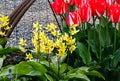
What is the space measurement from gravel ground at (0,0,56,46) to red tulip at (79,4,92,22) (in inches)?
121

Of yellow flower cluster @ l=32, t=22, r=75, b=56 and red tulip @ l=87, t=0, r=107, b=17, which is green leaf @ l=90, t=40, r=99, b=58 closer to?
red tulip @ l=87, t=0, r=107, b=17

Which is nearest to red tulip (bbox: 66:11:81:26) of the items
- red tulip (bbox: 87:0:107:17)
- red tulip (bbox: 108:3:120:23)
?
red tulip (bbox: 87:0:107:17)

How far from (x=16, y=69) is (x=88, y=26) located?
0.82 meters

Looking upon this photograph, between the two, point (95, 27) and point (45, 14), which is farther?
point (45, 14)

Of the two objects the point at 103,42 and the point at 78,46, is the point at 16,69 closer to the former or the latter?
the point at 78,46

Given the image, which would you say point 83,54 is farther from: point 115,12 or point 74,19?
point 115,12

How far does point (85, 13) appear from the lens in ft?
11.2

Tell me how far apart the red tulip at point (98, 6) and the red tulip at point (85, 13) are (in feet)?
0.17

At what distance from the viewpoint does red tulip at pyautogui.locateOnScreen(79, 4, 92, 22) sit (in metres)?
3.42

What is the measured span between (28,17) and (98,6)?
464 cm

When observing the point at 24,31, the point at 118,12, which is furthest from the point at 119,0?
the point at 24,31

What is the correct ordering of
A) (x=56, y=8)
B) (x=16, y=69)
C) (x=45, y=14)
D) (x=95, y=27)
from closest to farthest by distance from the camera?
1. (x=16, y=69)
2. (x=56, y=8)
3. (x=95, y=27)
4. (x=45, y=14)

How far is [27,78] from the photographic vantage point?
3490mm

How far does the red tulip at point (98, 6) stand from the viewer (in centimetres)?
347
